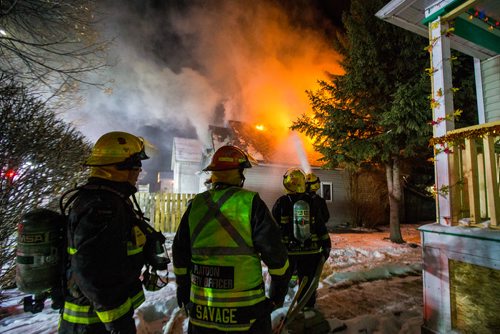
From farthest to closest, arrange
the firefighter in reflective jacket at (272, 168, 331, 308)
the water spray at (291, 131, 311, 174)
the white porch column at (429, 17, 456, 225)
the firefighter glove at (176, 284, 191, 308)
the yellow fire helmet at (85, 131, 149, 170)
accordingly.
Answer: the water spray at (291, 131, 311, 174), the firefighter in reflective jacket at (272, 168, 331, 308), the white porch column at (429, 17, 456, 225), the firefighter glove at (176, 284, 191, 308), the yellow fire helmet at (85, 131, 149, 170)

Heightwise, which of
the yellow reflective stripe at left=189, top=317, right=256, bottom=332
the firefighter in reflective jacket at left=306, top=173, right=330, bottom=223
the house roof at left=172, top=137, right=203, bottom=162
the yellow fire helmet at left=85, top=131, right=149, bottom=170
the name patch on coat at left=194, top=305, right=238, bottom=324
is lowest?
the yellow reflective stripe at left=189, top=317, right=256, bottom=332

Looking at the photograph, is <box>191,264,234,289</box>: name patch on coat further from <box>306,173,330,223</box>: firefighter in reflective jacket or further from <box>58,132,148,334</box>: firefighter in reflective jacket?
<box>306,173,330,223</box>: firefighter in reflective jacket

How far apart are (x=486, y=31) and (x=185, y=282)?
6.74 meters

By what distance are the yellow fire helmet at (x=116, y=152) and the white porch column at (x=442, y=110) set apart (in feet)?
12.4


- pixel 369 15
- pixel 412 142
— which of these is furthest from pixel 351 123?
pixel 369 15

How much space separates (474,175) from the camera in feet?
10.4

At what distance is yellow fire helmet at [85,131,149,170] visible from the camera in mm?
2109

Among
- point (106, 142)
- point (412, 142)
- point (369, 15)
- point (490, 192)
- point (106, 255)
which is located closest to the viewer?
point (106, 255)

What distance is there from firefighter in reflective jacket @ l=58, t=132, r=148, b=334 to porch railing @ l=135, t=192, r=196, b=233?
963cm

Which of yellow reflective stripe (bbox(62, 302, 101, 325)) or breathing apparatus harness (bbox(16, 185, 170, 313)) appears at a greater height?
breathing apparatus harness (bbox(16, 185, 170, 313))

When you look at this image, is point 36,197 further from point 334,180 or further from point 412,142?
point 334,180

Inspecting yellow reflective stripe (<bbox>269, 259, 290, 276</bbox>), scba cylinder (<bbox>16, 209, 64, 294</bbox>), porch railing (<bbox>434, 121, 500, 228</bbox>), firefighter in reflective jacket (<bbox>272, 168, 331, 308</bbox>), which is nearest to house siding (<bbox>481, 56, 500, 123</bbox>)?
porch railing (<bbox>434, 121, 500, 228</bbox>)

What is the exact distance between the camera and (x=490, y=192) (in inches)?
118

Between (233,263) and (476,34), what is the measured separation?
6026 mm
